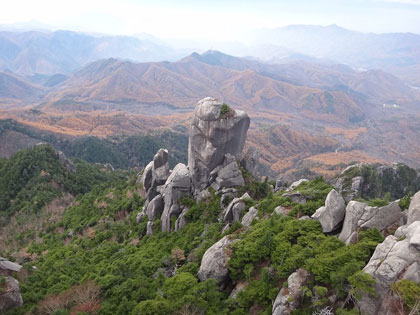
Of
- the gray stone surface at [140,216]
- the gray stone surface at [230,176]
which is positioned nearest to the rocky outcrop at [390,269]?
the gray stone surface at [230,176]

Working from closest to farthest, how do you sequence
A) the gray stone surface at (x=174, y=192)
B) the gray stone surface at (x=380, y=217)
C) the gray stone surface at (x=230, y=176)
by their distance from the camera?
the gray stone surface at (x=380, y=217), the gray stone surface at (x=174, y=192), the gray stone surface at (x=230, y=176)

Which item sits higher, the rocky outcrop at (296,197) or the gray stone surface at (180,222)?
the rocky outcrop at (296,197)

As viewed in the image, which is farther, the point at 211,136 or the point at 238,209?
the point at 211,136

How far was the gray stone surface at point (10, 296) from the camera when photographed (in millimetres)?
23625

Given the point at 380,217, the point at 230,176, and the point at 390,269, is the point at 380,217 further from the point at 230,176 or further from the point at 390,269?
the point at 230,176

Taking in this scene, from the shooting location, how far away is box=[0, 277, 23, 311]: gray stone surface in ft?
77.5

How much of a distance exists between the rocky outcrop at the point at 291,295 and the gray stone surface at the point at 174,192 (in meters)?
18.9

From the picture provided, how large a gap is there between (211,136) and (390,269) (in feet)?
77.9

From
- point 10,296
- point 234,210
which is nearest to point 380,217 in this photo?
point 234,210

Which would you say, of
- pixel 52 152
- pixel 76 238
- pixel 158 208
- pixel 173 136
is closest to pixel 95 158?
pixel 173 136

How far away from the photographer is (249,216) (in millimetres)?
29938

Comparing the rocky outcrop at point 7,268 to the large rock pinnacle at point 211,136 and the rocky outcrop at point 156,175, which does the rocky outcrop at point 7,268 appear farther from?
the large rock pinnacle at point 211,136

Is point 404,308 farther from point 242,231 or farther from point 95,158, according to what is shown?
point 95,158

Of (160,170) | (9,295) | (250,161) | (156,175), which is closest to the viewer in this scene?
(9,295)
